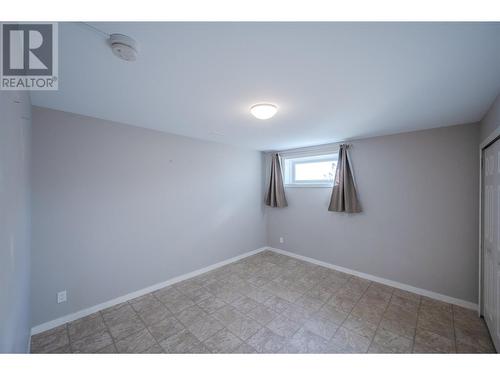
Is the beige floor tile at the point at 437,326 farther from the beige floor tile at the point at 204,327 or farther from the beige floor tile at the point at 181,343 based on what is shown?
the beige floor tile at the point at 181,343

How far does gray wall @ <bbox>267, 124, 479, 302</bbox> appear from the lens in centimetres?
223

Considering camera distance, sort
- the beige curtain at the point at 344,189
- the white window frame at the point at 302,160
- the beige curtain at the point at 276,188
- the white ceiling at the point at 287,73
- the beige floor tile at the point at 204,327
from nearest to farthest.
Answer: the white ceiling at the point at 287,73 < the beige floor tile at the point at 204,327 < the beige curtain at the point at 344,189 < the white window frame at the point at 302,160 < the beige curtain at the point at 276,188

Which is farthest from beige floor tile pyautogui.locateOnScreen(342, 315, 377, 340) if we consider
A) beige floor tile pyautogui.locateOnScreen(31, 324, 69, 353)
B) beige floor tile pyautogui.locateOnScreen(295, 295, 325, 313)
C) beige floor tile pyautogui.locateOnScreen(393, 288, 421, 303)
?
beige floor tile pyautogui.locateOnScreen(31, 324, 69, 353)

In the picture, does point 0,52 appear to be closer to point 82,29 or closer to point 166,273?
point 82,29

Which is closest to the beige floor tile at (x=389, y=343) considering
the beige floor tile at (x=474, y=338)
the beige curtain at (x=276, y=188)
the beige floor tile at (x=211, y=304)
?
the beige floor tile at (x=474, y=338)

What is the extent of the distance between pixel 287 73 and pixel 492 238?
96.1 inches

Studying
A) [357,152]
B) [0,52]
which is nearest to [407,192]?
[357,152]

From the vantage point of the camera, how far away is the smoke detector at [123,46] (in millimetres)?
947

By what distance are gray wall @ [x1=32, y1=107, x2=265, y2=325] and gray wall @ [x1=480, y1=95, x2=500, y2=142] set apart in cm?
320

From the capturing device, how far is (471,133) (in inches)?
86.1

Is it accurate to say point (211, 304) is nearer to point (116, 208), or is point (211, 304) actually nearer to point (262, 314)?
point (262, 314)

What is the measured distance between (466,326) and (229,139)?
3610mm

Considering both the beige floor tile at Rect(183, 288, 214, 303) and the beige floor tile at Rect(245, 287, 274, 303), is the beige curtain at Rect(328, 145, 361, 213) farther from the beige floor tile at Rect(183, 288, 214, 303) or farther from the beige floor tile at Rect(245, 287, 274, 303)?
the beige floor tile at Rect(183, 288, 214, 303)

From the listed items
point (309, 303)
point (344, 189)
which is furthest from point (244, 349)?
point (344, 189)
